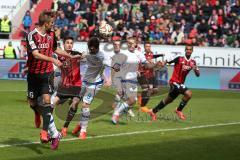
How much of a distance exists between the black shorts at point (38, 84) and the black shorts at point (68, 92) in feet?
6.82

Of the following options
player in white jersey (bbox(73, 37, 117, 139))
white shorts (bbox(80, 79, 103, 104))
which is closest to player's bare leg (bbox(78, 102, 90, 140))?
player in white jersey (bbox(73, 37, 117, 139))

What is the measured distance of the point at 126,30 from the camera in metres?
36.2

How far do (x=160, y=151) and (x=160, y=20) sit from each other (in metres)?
24.8

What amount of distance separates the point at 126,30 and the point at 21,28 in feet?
27.8

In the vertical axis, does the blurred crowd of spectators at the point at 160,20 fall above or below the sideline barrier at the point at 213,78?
above

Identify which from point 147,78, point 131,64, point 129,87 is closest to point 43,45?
point 129,87

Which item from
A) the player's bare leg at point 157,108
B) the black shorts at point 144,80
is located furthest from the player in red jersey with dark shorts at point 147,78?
the player's bare leg at point 157,108

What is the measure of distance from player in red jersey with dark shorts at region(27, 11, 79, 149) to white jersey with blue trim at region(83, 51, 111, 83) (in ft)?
7.13

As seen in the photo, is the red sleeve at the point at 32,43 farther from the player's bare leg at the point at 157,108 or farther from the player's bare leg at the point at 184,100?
the player's bare leg at the point at 184,100

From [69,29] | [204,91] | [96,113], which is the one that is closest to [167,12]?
[69,29]

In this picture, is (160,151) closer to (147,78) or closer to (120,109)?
(120,109)

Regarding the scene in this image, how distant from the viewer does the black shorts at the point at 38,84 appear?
40.2ft

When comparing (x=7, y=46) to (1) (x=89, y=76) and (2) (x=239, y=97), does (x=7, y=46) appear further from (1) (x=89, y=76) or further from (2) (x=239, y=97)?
(1) (x=89, y=76)

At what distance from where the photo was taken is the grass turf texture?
39.4 feet
